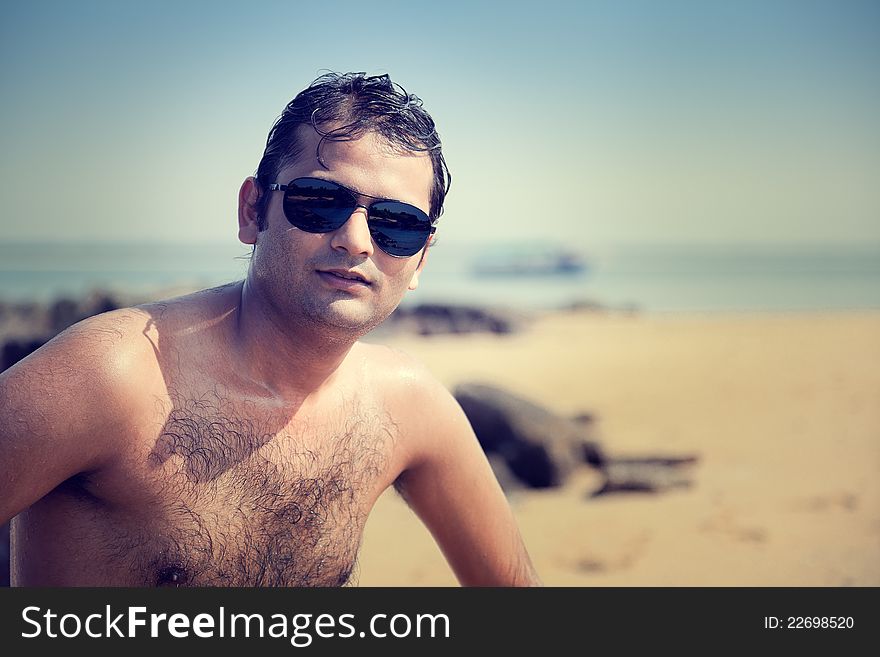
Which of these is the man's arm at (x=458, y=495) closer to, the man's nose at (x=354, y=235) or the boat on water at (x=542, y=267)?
the man's nose at (x=354, y=235)

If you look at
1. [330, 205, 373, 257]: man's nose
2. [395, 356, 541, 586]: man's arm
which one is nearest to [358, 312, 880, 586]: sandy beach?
[395, 356, 541, 586]: man's arm

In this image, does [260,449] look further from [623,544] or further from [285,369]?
[623,544]

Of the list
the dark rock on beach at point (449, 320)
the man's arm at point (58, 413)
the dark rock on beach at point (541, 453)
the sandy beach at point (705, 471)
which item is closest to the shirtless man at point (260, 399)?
the man's arm at point (58, 413)

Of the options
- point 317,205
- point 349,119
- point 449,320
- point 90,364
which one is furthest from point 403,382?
point 449,320

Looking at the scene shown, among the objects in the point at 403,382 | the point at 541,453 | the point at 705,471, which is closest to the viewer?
the point at 403,382

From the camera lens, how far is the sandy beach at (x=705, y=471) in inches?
237

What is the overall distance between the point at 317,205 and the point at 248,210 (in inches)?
14.4

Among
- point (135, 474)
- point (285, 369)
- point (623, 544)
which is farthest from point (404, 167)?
point (623, 544)

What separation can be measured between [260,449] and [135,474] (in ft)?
1.24

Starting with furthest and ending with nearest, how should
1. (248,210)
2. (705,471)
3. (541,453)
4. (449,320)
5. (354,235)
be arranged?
(449,320), (705,471), (541,453), (248,210), (354,235)

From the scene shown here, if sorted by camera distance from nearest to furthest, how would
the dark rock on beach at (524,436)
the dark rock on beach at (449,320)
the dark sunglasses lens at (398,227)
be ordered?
the dark sunglasses lens at (398,227) < the dark rock on beach at (524,436) < the dark rock on beach at (449,320)

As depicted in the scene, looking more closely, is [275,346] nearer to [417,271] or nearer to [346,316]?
[346,316]

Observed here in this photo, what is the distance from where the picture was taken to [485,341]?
17.7m

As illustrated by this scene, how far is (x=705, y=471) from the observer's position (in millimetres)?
8141
